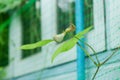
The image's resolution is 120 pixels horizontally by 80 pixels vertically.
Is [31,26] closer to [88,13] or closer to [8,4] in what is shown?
[8,4]

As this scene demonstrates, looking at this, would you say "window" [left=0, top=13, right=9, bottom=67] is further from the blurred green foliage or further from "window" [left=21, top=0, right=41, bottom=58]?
"window" [left=21, top=0, right=41, bottom=58]

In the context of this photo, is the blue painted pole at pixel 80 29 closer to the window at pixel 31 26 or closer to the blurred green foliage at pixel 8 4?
the window at pixel 31 26

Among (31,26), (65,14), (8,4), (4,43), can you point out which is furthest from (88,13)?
(4,43)

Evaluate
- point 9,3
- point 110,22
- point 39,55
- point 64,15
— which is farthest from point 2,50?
point 110,22

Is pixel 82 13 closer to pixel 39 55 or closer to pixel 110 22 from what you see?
pixel 110 22

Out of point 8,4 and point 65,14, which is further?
point 8,4

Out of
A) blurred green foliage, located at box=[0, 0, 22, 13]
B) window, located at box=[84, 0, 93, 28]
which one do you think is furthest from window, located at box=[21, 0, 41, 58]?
window, located at box=[84, 0, 93, 28]

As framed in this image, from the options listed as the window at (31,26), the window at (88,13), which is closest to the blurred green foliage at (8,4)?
the window at (31,26)
